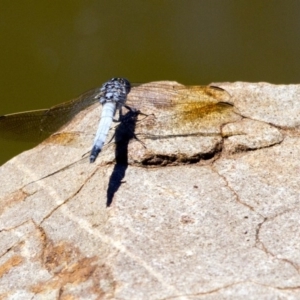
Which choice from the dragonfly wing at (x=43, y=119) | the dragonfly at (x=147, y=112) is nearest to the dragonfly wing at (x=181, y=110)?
the dragonfly at (x=147, y=112)

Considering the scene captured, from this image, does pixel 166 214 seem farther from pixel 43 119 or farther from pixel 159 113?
pixel 43 119

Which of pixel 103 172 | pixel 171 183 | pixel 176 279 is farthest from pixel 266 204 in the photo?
pixel 103 172

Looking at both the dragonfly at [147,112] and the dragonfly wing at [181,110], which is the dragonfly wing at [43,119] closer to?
the dragonfly at [147,112]

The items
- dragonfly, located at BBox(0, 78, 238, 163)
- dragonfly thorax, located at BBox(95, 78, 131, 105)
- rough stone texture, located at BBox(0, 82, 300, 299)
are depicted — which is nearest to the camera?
rough stone texture, located at BBox(0, 82, 300, 299)

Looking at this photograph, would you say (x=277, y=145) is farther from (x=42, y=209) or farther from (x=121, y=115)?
(x=42, y=209)

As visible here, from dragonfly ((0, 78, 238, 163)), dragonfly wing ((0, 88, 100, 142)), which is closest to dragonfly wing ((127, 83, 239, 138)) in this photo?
dragonfly ((0, 78, 238, 163))

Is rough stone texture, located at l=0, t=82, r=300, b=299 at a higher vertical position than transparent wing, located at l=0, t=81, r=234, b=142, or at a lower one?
lower

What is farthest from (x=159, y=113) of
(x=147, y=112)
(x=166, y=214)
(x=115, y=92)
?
(x=166, y=214)

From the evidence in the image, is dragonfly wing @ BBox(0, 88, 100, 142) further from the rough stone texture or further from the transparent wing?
the rough stone texture
